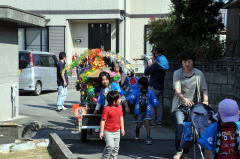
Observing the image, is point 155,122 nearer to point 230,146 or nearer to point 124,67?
point 124,67

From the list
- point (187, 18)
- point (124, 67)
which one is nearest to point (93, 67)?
point (124, 67)

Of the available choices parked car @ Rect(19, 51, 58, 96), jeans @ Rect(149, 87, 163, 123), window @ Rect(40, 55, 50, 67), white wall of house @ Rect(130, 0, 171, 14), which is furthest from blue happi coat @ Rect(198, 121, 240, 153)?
white wall of house @ Rect(130, 0, 171, 14)

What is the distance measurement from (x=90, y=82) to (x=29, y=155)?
2679 millimetres

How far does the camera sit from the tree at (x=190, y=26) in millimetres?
13273

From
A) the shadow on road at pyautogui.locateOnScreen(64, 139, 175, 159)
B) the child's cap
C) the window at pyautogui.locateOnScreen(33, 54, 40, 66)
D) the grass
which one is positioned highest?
the window at pyautogui.locateOnScreen(33, 54, 40, 66)

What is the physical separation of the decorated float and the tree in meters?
3.10

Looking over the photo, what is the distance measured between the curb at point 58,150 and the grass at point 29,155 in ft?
0.38

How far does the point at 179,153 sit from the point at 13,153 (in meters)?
3.11

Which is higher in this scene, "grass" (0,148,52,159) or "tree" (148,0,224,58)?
"tree" (148,0,224,58)

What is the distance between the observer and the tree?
43.5ft

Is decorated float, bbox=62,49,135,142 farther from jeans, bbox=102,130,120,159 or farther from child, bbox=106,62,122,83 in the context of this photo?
jeans, bbox=102,130,120,159

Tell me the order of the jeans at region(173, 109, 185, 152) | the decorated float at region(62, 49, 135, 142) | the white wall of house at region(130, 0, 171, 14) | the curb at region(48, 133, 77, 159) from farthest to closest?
the white wall of house at region(130, 0, 171, 14) < the decorated float at region(62, 49, 135, 142) < the jeans at region(173, 109, 185, 152) < the curb at region(48, 133, 77, 159)

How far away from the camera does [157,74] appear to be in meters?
11.2

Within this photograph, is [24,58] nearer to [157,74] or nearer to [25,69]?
[25,69]
